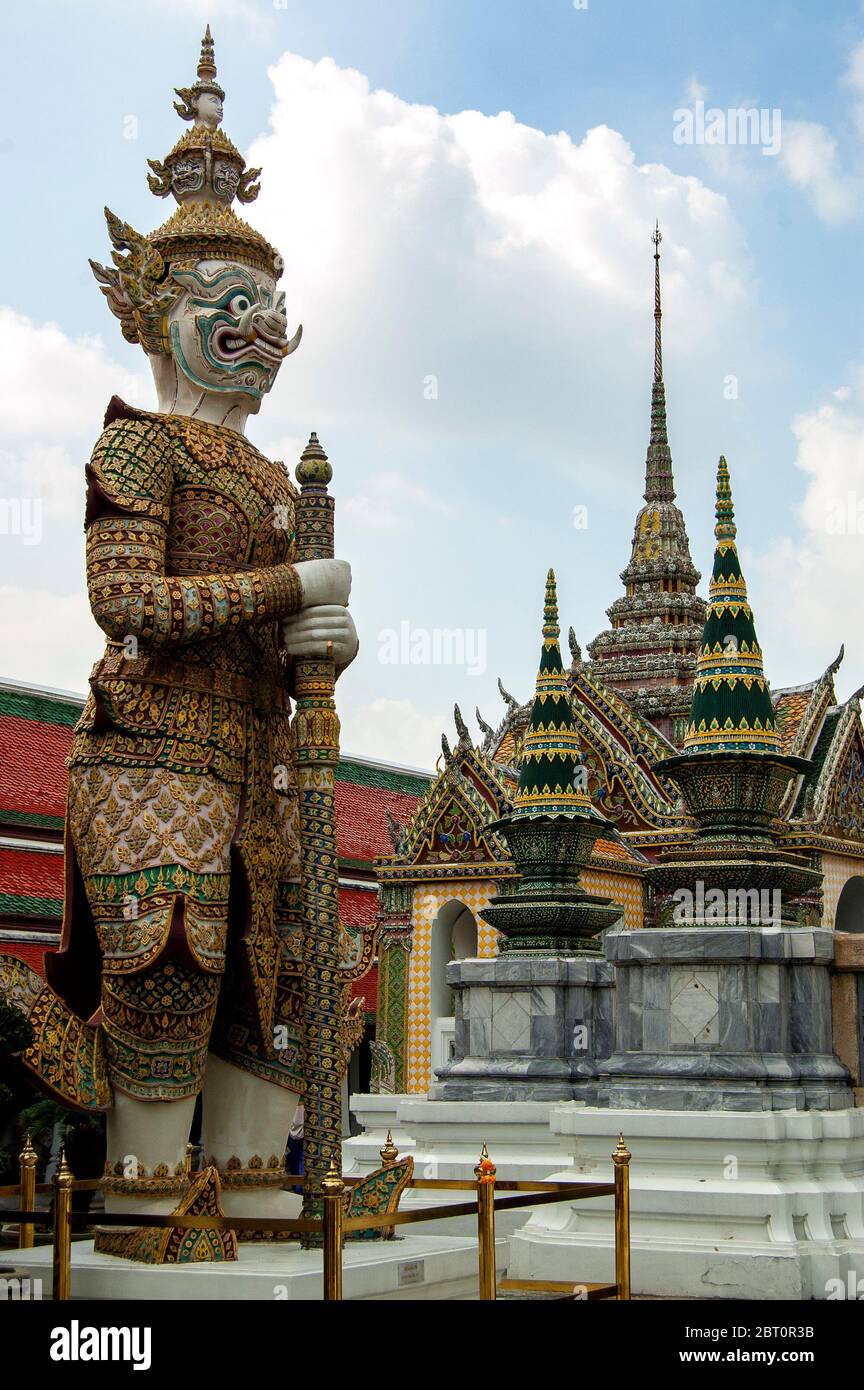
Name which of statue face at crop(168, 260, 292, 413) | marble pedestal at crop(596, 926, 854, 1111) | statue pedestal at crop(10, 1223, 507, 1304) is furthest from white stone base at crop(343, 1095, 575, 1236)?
statue face at crop(168, 260, 292, 413)

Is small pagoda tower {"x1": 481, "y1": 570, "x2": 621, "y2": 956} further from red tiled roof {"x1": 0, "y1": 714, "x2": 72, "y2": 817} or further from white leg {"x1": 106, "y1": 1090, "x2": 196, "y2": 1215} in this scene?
red tiled roof {"x1": 0, "y1": 714, "x2": 72, "y2": 817}

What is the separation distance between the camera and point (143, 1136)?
7.60 m

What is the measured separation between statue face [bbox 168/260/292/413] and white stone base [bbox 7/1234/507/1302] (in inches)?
155

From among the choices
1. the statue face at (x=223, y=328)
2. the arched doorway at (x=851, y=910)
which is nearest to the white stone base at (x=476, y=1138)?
the statue face at (x=223, y=328)

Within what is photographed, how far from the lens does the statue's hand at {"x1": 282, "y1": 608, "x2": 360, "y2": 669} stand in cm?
795

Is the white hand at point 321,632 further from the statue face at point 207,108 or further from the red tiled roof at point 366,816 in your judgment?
the red tiled roof at point 366,816

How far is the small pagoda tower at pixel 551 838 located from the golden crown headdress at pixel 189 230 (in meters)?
5.64

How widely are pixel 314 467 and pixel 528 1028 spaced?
570 cm

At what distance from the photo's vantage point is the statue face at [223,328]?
827 centimetres

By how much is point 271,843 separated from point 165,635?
1.11 m

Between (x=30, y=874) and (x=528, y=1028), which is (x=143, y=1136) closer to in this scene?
(x=528, y=1028)

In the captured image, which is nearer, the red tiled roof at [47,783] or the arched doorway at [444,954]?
the arched doorway at [444,954]

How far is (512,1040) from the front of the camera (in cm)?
1253
